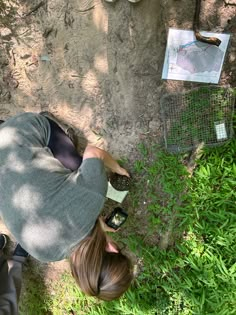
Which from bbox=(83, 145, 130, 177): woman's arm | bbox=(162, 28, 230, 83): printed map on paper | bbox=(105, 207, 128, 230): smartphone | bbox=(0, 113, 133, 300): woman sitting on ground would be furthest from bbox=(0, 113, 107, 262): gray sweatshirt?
bbox=(162, 28, 230, 83): printed map on paper

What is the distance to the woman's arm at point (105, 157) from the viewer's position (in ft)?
5.05

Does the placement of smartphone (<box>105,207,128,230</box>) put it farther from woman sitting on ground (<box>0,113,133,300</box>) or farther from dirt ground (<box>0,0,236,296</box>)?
woman sitting on ground (<box>0,113,133,300</box>)

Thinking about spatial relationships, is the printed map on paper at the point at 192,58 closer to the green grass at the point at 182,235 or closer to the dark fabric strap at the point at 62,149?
the green grass at the point at 182,235

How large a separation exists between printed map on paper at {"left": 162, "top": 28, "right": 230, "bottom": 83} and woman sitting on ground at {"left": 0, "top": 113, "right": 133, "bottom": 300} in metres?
0.75

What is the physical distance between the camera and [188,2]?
1.73 metres

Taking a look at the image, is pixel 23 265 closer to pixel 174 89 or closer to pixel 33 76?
pixel 33 76

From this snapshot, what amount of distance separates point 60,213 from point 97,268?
0.26 meters

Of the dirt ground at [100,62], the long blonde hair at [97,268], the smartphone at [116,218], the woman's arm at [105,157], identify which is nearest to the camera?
the long blonde hair at [97,268]

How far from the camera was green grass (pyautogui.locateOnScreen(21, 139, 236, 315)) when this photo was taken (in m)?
1.84

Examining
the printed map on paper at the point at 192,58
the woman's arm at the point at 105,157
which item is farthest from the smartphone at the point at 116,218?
the printed map on paper at the point at 192,58

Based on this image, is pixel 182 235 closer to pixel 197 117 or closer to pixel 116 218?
pixel 116 218

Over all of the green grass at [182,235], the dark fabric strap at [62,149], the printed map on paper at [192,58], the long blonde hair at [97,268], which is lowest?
Result: the green grass at [182,235]

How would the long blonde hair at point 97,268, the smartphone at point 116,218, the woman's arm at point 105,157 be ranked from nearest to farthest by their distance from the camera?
the long blonde hair at point 97,268, the woman's arm at point 105,157, the smartphone at point 116,218

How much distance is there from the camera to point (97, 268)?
1342 mm
